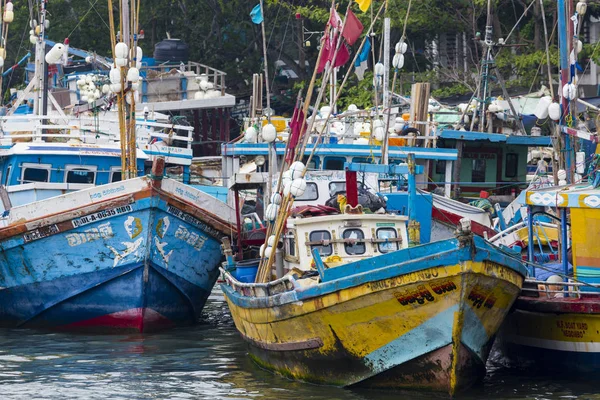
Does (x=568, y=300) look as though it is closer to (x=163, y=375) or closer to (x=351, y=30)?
(x=351, y=30)

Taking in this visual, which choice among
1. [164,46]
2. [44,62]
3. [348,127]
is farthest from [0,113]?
[164,46]

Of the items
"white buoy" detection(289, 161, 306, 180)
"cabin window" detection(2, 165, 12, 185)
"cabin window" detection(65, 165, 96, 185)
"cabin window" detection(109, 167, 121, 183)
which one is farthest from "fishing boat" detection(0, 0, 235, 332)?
"white buoy" detection(289, 161, 306, 180)

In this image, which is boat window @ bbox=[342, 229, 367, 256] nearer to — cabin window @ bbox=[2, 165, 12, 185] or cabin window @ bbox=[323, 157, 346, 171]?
cabin window @ bbox=[2, 165, 12, 185]

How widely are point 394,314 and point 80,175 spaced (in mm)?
8731

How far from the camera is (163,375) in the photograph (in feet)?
52.4

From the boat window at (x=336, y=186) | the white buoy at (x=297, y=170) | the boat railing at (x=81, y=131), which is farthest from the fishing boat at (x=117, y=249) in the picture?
the white buoy at (x=297, y=170)

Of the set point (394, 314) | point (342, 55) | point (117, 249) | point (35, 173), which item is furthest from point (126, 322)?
point (394, 314)

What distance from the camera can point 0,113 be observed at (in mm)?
26703

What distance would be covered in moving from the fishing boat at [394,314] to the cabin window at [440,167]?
9.81m

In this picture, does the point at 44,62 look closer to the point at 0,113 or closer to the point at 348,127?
the point at 0,113

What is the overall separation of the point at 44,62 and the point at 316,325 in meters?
11.3

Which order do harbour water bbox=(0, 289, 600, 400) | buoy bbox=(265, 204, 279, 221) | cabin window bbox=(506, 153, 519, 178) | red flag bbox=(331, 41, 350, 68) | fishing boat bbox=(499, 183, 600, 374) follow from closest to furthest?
harbour water bbox=(0, 289, 600, 400), fishing boat bbox=(499, 183, 600, 374), buoy bbox=(265, 204, 279, 221), red flag bbox=(331, 41, 350, 68), cabin window bbox=(506, 153, 519, 178)

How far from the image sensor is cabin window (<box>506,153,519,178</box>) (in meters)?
26.5

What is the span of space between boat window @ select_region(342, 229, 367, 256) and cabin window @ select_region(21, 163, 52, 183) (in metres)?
6.89
